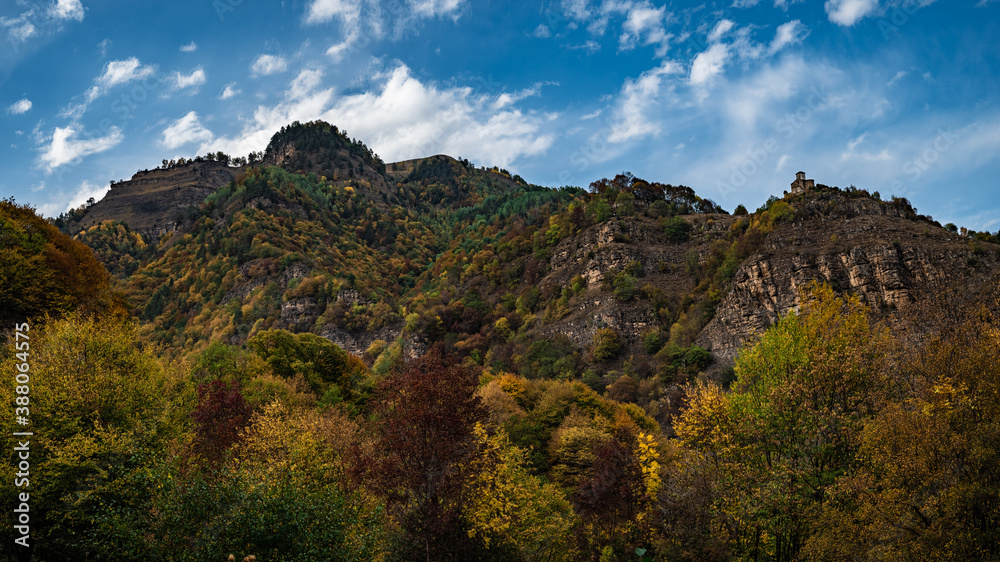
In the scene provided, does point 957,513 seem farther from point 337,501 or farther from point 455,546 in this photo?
point 337,501

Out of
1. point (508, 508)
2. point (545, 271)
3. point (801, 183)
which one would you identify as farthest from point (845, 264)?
point (508, 508)

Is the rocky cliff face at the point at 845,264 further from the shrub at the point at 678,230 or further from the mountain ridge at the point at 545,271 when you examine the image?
the shrub at the point at 678,230

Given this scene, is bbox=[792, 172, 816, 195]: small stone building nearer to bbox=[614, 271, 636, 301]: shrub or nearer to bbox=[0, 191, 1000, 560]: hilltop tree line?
bbox=[614, 271, 636, 301]: shrub

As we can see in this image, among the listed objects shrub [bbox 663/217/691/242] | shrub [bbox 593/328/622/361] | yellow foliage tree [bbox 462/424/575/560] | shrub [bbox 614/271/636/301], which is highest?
shrub [bbox 663/217/691/242]

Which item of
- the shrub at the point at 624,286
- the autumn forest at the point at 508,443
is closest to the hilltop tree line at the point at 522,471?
the autumn forest at the point at 508,443

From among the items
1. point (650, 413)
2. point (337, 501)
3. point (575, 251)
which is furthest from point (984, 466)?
point (575, 251)

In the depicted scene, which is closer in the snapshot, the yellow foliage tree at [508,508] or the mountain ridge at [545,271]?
the yellow foliage tree at [508,508]

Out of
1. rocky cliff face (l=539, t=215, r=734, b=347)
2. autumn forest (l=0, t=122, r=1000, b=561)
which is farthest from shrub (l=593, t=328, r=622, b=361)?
autumn forest (l=0, t=122, r=1000, b=561)

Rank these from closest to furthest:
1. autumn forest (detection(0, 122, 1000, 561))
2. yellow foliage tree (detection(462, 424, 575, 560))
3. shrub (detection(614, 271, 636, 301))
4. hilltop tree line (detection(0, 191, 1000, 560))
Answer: hilltop tree line (detection(0, 191, 1000, 560)) < autumn forest (detection(0, 122, 1000, 561)) < yellow foliage tree (detection(462, 424, 575, 560)) < shrub (detection(614, 271, 636, 301))

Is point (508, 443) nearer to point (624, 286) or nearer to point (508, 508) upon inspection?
point (508, 508)

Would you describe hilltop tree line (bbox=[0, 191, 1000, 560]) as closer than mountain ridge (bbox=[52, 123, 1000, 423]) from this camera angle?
Yes

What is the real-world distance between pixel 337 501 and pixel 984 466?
68.7 ft

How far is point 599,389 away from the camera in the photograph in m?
82.6

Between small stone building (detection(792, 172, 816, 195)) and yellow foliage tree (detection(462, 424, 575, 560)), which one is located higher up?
small stone building (detection(792, 172, 816, 195))
